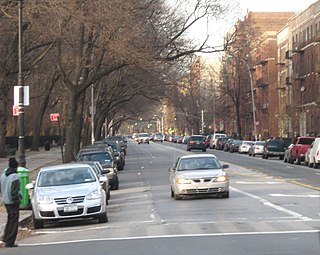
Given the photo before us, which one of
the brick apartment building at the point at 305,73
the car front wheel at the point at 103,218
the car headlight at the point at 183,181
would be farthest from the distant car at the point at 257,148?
the car front wheel at the point at 103,218

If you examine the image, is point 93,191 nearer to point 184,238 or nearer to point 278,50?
point 184,238

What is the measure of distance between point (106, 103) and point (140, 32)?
133 feet

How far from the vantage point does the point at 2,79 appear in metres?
33.1

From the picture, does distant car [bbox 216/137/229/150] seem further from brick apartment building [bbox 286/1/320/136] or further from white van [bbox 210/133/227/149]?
brick apartment building [bbox 286/1/320/136]

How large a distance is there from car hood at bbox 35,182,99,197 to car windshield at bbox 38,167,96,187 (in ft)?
1.26

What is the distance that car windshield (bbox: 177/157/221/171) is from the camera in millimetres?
22531

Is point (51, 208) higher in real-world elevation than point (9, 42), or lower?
lower

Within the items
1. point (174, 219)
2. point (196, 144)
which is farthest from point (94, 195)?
point (196, 144)

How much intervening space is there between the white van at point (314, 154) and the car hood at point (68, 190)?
984 inches

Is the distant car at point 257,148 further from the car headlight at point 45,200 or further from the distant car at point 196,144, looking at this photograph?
the car headlight at point 45,200

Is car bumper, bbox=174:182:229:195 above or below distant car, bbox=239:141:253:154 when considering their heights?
below

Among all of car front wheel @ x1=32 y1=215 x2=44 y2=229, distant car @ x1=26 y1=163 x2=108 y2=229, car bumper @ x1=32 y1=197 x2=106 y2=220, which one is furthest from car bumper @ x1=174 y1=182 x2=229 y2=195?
car front wheel @ x1=32 y1=215 x2=44 y2=229

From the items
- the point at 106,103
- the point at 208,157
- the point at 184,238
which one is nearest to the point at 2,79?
the point at 208,157

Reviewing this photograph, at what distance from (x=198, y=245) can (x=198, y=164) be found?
1061 cm
